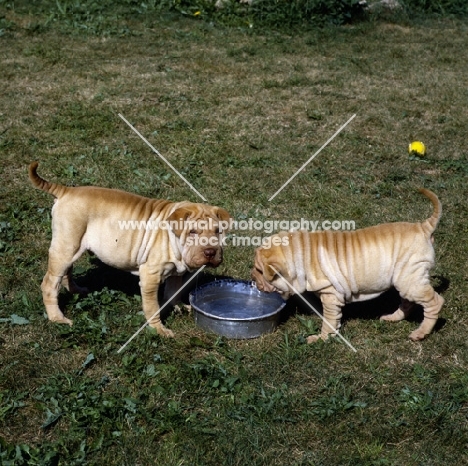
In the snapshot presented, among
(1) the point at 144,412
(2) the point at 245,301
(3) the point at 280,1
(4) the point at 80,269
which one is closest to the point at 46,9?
(3) the point at 280,1

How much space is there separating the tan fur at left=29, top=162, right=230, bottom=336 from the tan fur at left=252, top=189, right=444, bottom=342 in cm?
53

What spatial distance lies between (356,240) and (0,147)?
215 inches

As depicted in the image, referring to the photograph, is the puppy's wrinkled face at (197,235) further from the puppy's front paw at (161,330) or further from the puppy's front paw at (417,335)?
the puppy's front paw at (417,335)

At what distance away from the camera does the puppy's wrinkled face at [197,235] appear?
535cm

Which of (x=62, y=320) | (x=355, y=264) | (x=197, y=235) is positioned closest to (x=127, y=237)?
(x=197, y=235)

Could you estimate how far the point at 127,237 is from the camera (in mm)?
5570

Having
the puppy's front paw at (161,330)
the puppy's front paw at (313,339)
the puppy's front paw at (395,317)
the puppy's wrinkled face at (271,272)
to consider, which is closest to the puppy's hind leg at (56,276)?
the puppy's front paw at (161,330)

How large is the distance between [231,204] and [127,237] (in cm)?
269

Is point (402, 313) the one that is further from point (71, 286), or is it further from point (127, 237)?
point (71, 286)

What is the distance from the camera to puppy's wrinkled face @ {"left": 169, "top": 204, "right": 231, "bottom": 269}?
535 cm

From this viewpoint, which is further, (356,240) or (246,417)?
(356,240)

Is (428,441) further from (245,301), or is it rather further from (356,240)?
(245,301)

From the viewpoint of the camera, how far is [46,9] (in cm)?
1427
